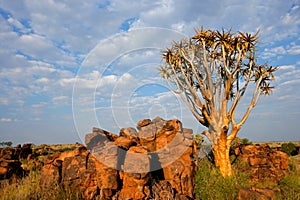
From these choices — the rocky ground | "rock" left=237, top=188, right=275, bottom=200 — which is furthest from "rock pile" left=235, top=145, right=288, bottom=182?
"rock" left=237, top=188, right=275, bottom=200

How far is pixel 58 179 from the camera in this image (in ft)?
26.9

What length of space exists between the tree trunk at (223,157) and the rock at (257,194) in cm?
276

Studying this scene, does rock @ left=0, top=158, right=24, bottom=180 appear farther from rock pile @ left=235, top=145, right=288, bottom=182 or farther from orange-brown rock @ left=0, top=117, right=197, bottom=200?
rock pile @ left=235, top=145, right=288, bottom=182

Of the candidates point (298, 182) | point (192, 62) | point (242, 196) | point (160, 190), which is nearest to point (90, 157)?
point (160, 190)

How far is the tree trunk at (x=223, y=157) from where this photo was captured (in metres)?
11.3

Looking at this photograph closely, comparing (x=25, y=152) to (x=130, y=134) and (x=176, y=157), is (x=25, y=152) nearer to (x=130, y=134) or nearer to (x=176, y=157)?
(x=130, y=134)

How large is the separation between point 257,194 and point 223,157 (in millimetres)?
3431

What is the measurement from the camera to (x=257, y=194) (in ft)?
26.3

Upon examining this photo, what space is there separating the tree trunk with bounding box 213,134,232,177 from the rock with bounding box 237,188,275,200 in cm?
276

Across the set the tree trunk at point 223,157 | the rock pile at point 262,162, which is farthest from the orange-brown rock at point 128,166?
the rock pile at point 262,162

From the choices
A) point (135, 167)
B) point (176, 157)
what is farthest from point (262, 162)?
point (135, 167)

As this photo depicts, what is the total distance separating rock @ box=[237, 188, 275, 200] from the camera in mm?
7960

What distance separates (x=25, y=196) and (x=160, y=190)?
4054 millimetres

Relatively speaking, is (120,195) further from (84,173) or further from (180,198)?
(180,198)
